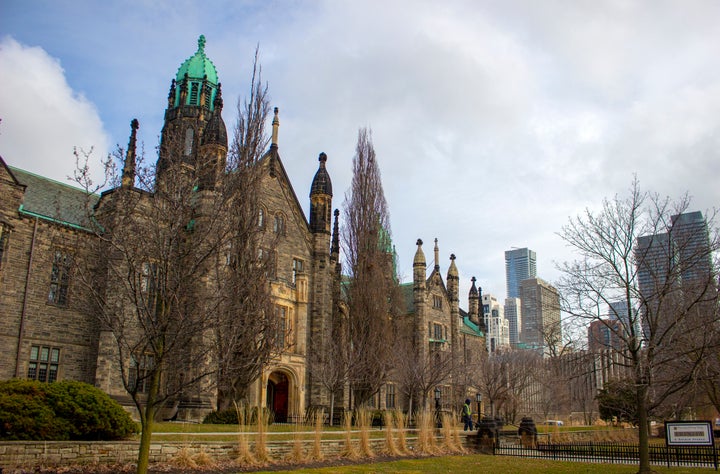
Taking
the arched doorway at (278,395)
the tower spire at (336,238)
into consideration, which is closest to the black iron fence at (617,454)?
the arched doorway at (278,395)

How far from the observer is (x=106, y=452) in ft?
44.1

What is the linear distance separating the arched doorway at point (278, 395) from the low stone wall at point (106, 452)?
15.3 m

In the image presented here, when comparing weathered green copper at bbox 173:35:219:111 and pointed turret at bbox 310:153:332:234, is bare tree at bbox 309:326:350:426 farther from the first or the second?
weathered green copper at bbox 173:35:219:111

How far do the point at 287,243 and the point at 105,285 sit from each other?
22.6 m

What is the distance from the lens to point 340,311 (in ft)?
121

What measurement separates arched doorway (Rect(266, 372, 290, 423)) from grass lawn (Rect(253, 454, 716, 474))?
45.8ft

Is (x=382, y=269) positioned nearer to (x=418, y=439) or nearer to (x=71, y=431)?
(x=418, y=439)

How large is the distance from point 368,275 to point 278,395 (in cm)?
899

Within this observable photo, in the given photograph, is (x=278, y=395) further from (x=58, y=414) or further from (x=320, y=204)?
(x=58, y=414)

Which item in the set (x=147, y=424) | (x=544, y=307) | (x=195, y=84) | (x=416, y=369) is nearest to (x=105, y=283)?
(x=147, y=424)

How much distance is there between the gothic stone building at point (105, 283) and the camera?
2333 cm

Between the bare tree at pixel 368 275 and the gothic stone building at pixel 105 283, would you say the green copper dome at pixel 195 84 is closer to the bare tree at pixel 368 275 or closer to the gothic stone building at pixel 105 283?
the gothic stone building at pixel 105 283

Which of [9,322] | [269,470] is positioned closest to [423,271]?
[9,322]

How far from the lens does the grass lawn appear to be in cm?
1583
